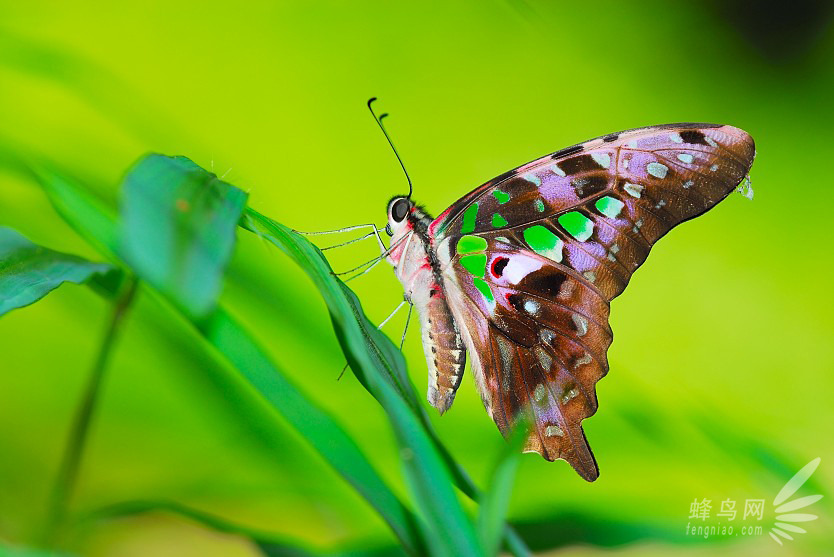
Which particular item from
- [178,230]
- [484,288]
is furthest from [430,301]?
[178,230]

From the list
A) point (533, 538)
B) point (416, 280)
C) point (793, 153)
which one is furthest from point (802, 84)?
point (533, 538)

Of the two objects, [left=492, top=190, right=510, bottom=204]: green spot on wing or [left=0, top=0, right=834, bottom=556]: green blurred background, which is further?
[left=0, top=0, right=834, bottom=556]: green blurred background

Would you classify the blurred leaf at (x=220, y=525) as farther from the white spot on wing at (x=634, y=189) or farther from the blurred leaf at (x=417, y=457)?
the white spot on wing at (x=634, y=189)

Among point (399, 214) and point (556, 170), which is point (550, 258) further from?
point (399, 214)

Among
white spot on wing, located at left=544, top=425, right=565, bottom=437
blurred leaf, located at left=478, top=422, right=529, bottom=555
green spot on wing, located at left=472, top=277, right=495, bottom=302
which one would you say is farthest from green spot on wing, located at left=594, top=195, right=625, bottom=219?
blurred leaf, located at left=478, top=422, right=529, bottom=555

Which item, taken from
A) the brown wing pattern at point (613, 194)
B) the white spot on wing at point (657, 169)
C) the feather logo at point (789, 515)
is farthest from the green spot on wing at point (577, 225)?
the feather logo at point (789, 515)

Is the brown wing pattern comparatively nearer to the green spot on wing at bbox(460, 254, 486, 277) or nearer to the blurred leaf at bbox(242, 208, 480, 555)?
the green spot on wing at bbox(460, 254, 486, 277)

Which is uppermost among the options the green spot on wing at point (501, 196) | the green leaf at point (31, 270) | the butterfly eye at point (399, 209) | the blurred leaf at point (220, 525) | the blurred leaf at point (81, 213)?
the green spot on wing at point (501, 196)
